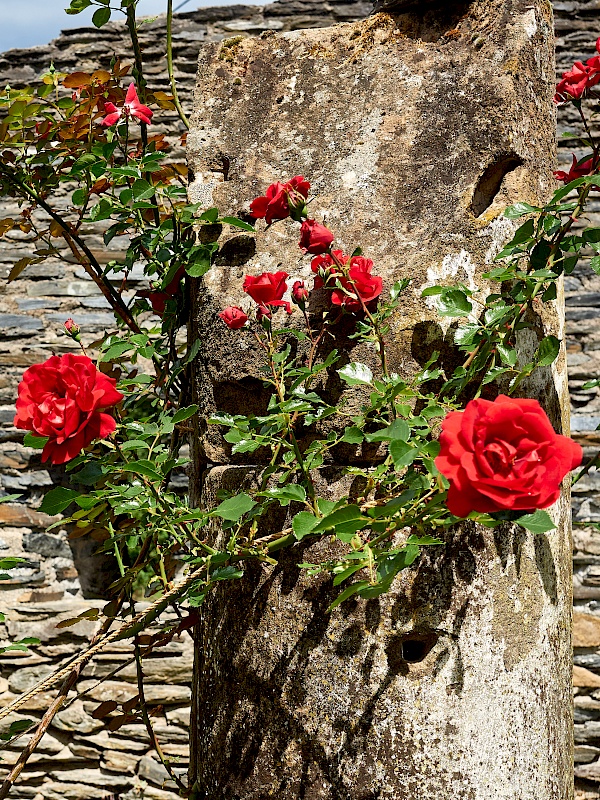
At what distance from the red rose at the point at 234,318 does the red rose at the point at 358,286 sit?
15 centimetres

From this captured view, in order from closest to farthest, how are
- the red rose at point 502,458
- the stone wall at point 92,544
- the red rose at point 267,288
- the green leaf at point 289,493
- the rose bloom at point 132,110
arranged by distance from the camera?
the red rose at point 502,458 → the green leaf at point 289,493 → the red rose at point 267,288 → the rose bloom at point 132,110 → the stone wall at point 92,544

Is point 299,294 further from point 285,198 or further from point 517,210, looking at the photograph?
point 517,210

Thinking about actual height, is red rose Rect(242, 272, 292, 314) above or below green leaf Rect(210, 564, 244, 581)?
above

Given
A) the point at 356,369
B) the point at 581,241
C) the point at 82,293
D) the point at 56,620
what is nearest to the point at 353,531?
the point at 356,369

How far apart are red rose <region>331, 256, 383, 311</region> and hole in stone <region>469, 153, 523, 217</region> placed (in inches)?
8.4

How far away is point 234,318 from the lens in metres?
1.20

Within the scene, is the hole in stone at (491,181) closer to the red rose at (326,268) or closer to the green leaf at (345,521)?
the red rose at (326,268)

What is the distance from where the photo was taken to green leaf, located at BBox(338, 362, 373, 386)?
1053 mm

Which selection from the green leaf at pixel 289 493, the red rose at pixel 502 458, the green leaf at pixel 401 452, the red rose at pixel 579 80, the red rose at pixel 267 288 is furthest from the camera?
the red rose at pixel 579 80

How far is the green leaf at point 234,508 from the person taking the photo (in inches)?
41.8

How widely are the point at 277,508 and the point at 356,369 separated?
0.27 m

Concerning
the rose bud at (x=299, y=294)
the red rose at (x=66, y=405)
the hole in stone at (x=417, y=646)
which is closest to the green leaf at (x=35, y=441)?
the red rose at (x=66, y=405)

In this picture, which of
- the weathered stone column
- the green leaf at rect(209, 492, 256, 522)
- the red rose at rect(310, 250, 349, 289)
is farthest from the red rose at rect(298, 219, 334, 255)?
the green leaf at rect(209, 492, 256, 522)

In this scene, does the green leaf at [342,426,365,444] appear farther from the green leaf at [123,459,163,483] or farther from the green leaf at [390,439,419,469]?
the green leaf at [123,459,163,483]
